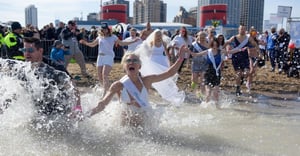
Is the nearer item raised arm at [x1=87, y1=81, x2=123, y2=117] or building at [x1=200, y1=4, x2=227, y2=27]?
raised arm at [x1=87, y1=81, x2=123, y2=117]

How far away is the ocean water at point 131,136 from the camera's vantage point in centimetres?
415

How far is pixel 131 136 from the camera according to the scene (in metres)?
4.57

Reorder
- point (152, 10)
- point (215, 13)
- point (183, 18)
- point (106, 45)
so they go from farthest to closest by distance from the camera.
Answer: point (152, 10) < point (183, 18) < point (215, 13) < point (106, 45)

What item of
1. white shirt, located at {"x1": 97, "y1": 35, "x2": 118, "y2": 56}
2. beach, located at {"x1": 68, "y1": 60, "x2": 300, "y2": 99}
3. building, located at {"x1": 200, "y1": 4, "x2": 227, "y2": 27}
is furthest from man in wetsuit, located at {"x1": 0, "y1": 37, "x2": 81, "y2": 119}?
building, located at {"x1": 200, "y1": 4, "x2": 227, "y2": 27}

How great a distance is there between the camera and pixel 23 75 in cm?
454

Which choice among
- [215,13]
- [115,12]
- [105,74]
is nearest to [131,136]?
[105,74]

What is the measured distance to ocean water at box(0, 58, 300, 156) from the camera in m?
4.15

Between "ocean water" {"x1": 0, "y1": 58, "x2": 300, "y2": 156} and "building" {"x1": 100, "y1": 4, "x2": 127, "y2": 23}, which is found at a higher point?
"building" {"x1": 100, "y1": 4, "x2": 127, "y2": 23}

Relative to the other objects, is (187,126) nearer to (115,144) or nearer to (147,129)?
(147,129)

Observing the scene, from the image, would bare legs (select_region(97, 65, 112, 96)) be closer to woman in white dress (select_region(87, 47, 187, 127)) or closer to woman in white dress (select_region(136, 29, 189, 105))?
woman in white dress (select_region(136, 29, 189, 105))

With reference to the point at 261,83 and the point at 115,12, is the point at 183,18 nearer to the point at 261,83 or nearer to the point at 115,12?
the point at 115,12

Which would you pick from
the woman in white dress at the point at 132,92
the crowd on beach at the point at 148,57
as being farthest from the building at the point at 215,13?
the woman in white dress at the point at 132,92

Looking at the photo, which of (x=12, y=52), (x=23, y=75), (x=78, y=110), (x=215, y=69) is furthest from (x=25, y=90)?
(x=215, y=69)

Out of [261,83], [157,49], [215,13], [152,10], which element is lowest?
[261,83]
